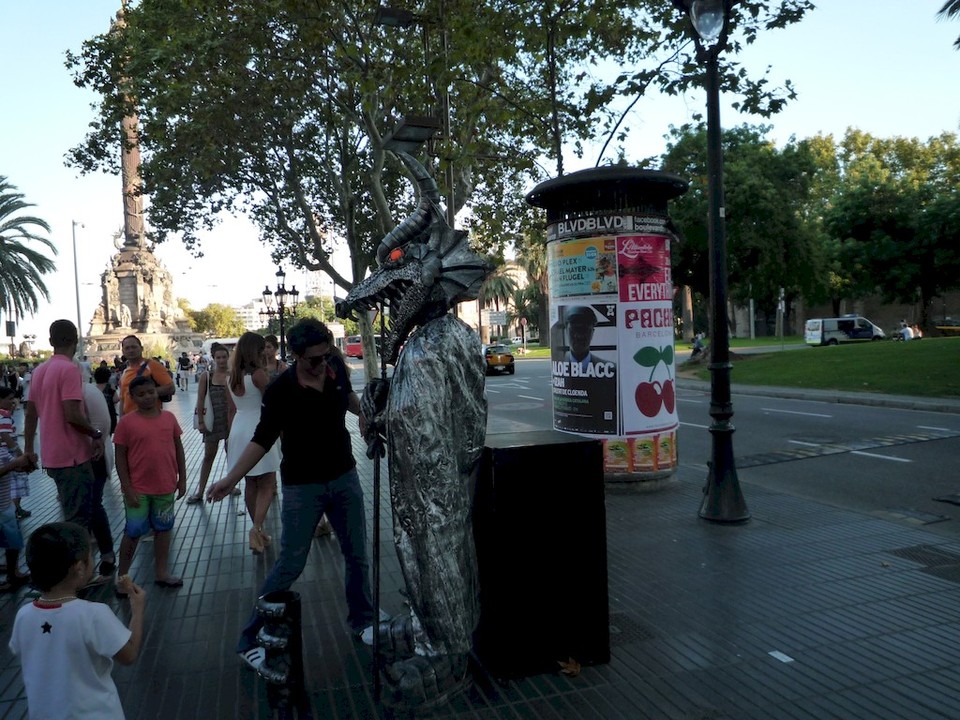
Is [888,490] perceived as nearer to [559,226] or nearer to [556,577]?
[559,226]

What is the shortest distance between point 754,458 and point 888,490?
7.72ft

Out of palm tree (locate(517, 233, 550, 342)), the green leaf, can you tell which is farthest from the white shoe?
palm tree (locate(517, 233, 550, 342))

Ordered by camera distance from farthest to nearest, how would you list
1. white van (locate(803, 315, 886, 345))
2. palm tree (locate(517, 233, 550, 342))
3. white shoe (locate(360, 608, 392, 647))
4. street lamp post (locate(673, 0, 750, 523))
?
palm tree (locate(517, 233, 550, 342)), white van (locate(803, 315, 886, 345)), street lamp post (locate(673, 0, 750, 523)), white shoe (locate(360, 608, 392, 647))

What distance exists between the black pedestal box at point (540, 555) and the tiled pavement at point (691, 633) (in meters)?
0.09

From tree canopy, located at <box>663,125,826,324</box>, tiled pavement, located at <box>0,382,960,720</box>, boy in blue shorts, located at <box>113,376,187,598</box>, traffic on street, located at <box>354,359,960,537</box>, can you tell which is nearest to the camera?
tiled pavement, located at <box>0,382,960,720</box>

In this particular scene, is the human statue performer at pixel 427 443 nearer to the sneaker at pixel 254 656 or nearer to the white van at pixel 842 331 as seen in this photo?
the sneaker at pixel 254 656

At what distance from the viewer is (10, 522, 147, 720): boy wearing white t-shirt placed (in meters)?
2.45

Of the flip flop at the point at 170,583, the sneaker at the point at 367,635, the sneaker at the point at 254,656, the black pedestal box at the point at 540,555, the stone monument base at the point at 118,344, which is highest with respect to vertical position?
the stone monument base at the point at 118,344

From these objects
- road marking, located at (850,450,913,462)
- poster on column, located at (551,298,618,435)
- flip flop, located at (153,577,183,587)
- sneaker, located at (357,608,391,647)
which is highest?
poster on column, located at (551,298,618,435)

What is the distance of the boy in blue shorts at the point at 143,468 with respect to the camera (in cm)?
523

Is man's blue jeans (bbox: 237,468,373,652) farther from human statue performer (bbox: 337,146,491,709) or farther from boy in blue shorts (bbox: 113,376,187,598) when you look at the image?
boy in blue shorts (bbox: 113,376,187,598)

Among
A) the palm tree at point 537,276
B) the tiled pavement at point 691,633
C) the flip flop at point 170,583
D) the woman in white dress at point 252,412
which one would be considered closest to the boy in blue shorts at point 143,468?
the flip flop at point 170,583

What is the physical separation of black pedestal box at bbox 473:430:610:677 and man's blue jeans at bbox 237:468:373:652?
867 millimetres

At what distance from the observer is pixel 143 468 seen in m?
5.26
